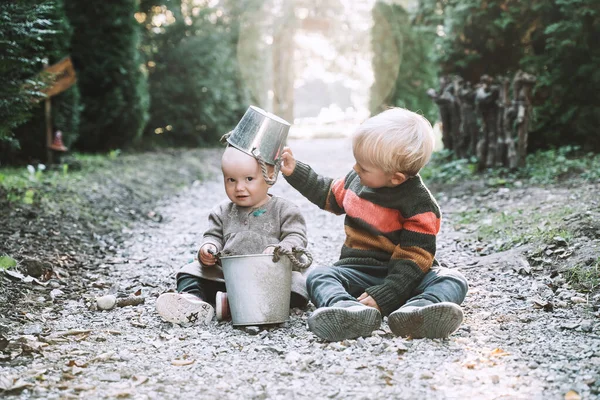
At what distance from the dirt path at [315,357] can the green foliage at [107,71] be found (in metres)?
6.36

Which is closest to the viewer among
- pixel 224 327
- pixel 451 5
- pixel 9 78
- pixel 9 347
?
pixel 9 347

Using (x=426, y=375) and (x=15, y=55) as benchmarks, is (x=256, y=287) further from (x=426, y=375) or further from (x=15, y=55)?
(x=15, y=55)

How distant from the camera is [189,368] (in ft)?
7.62

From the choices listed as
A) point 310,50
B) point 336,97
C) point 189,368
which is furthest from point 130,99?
point 336,97

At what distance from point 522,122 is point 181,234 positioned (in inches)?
144

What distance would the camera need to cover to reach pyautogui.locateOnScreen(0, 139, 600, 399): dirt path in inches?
A: 81.7

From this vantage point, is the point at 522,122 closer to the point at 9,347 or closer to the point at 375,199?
the point at 375,199

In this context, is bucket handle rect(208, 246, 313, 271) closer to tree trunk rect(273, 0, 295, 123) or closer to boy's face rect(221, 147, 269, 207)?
boy's face rect(221, 147, 269, 207)

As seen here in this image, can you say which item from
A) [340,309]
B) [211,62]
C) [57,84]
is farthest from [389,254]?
[211,62]

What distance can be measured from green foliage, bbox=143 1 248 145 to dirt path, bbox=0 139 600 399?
9.19 m

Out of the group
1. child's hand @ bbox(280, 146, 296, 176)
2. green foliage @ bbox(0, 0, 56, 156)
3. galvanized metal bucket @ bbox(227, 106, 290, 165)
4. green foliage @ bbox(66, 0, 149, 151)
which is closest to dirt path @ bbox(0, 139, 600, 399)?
child's hand @ bbox(280, 146, 296, 176)

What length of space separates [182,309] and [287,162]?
891 millimetres

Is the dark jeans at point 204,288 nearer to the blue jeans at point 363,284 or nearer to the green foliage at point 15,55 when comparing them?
the blue jeans at point 363,284

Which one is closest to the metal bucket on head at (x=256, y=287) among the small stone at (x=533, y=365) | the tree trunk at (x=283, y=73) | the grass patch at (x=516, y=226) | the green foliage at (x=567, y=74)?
the small stone at (x=533, y=365)
